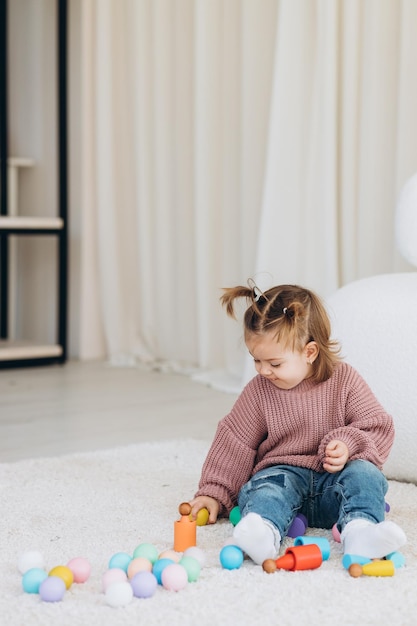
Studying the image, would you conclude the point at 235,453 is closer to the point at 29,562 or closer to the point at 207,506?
the point at 207,506

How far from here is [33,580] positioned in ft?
3.50

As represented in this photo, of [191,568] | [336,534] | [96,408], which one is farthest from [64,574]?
[96,408]

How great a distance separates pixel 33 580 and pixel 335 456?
0.45 meters

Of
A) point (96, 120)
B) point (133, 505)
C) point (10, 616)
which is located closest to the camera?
point (10, 616)

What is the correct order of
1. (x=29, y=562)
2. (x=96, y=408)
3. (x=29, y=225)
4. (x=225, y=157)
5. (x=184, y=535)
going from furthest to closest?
(x=29, y=225)
(x=225, y=157)
(x=96, y=408)
(x=184, y=535)
(x=29, y=562)

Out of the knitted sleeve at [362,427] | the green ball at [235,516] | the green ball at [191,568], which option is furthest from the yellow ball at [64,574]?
the knitted sleeve at [362,427]

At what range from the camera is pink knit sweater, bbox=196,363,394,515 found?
1369 mm

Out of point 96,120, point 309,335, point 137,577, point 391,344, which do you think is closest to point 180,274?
point 96,120

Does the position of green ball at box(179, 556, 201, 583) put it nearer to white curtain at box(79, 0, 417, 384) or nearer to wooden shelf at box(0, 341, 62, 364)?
white curtain at box(79, 0, 417, 384)

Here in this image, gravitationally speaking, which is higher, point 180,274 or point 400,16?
point 400,16

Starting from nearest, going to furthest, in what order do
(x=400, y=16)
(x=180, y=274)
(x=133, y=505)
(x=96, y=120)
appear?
(x=133, y=505), (x=400, y=16), (x=180, y=274), (x=96, y=120)

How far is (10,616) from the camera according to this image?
100cm

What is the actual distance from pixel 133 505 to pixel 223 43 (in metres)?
1.86

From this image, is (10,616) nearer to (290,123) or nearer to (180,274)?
(290,123)
